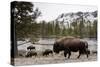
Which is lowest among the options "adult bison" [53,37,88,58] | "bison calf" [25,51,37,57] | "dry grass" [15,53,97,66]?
"dry grass" [15,53,97,66]

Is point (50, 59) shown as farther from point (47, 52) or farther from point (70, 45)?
point (70, 45)

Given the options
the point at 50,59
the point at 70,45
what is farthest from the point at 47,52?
the point at 70,45

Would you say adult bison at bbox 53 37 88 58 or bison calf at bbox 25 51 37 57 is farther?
adult bison at bbox 53 37 88 58

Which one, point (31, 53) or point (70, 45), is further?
point (70, 45)

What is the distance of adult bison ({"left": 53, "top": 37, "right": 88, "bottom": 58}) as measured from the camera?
6.26ft

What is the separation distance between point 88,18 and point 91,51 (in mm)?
346

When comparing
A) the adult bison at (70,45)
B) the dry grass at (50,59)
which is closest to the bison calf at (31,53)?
the dry grass at (50,59)

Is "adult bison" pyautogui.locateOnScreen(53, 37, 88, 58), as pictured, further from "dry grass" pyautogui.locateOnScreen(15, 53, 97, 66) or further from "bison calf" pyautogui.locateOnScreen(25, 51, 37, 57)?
"bison calf" pyautogui.locateOnScreen(25, 51, 37, 57)

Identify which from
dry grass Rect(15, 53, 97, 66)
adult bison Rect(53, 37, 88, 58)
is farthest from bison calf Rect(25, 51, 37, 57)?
adult bison Rect(53, 37, 88, 58)

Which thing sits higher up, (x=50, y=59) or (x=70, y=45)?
(x=70, y=45)

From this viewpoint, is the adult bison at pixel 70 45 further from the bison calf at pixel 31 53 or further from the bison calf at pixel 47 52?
the bison calf at pixel 31 53

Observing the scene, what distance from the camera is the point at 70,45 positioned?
195cm

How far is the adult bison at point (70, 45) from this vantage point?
191 centimetres
